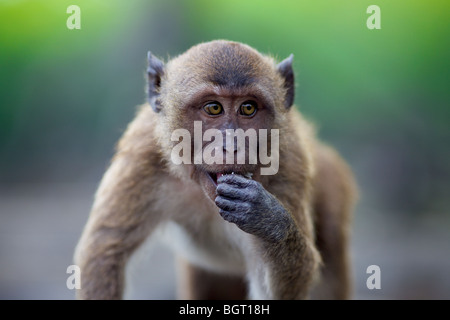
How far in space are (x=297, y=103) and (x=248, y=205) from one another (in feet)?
33.1

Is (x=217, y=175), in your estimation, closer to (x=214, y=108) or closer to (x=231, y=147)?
(x=231, y=147)

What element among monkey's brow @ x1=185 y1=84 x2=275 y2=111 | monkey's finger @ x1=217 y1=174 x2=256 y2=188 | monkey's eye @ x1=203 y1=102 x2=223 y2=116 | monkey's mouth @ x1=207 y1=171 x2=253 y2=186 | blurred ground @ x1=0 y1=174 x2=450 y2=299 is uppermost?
monkey's brow @ x1=185 y1=84 x2=275 y2=111

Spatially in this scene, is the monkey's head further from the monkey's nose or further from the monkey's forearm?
the monkey's forearm

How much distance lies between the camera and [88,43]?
15.3m

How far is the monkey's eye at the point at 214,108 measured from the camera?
4961mm

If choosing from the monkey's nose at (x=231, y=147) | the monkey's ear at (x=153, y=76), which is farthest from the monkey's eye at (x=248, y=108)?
the monkey's ear at (x=153, y=76)

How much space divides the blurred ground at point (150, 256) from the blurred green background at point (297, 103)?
50 millimetres

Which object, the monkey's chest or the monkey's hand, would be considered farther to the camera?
the monkey's chest

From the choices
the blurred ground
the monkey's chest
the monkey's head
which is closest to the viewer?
the monkey's head

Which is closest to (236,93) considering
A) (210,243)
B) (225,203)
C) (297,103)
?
(225,203)

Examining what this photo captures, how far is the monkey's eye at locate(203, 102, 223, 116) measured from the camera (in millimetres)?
4961

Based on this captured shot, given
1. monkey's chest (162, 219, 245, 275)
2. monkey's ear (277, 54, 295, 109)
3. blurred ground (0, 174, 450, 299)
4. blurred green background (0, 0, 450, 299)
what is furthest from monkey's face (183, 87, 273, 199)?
blurred green background (0, 0, 450, 299)

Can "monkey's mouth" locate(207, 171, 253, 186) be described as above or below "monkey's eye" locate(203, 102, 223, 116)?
below

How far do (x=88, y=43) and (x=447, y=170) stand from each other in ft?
33.7
